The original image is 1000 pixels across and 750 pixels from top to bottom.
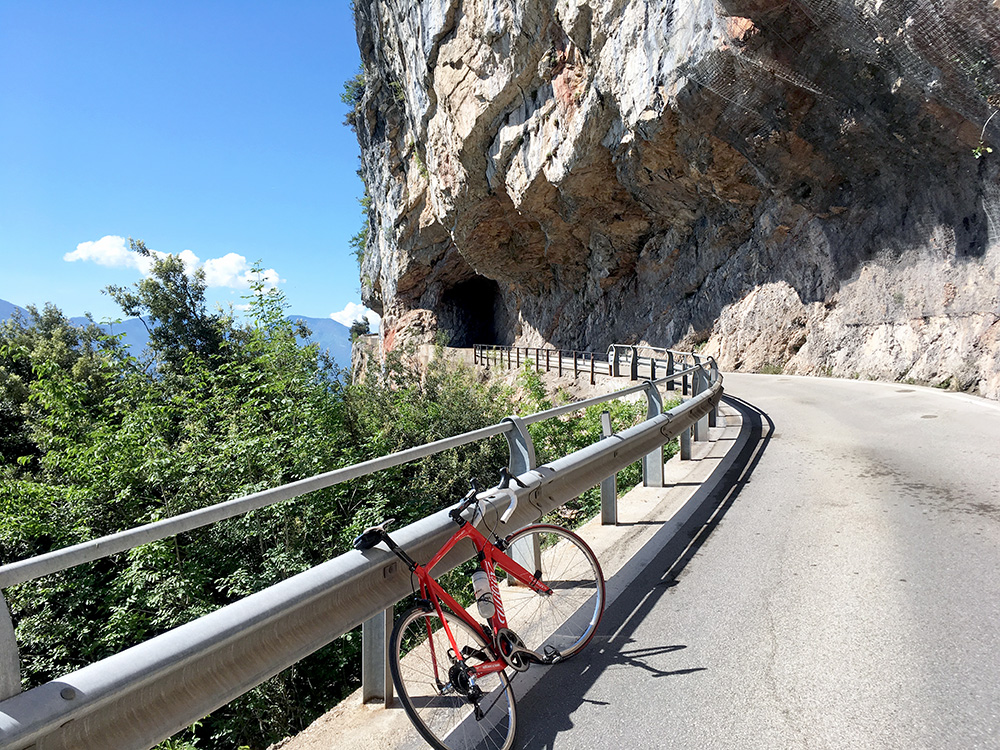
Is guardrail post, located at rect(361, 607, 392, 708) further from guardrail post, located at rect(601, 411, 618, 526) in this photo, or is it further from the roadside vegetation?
guardrail post, located at rect(601, 411, 618, 526)

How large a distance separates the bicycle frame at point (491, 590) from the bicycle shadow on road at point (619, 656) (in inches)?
11.6

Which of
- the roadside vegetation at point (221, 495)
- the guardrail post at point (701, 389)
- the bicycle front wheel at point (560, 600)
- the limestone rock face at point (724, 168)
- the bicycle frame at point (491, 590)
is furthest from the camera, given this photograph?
the limestone rock face at point (724, 168)

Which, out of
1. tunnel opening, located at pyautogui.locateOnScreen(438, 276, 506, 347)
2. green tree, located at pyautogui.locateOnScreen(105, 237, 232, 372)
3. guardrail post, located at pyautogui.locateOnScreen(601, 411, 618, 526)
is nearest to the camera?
guardrail post, located at pyautogui.locateOnScreen(601, 411, 618, 526)

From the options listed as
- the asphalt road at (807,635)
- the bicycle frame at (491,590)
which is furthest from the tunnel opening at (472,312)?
the bicycle frame at (491,590)

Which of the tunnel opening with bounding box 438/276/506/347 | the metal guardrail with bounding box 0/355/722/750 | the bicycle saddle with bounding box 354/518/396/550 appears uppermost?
the tunnel opening with bounding box 438/276/506/347

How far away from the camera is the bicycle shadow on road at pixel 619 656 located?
8.46 feet

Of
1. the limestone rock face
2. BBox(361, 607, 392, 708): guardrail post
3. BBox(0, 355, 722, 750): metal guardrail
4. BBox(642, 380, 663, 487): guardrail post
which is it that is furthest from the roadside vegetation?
the limestone rock face

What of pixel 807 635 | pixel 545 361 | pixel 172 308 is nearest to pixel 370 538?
pixel 807 635

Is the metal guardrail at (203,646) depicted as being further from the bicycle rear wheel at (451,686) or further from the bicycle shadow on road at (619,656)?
the bicycle shadow on road at (619,656)

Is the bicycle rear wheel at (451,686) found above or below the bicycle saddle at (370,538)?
below

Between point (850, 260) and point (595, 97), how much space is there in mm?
10641

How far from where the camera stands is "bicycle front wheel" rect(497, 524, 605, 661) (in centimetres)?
317

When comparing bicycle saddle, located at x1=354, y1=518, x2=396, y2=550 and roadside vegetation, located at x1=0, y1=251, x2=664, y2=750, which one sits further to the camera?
roadside vegetation, located at x1=0, y1=251, x2=664, y2=750

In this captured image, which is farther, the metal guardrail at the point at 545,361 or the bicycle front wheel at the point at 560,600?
the metal guardrail at the point at 545,361
